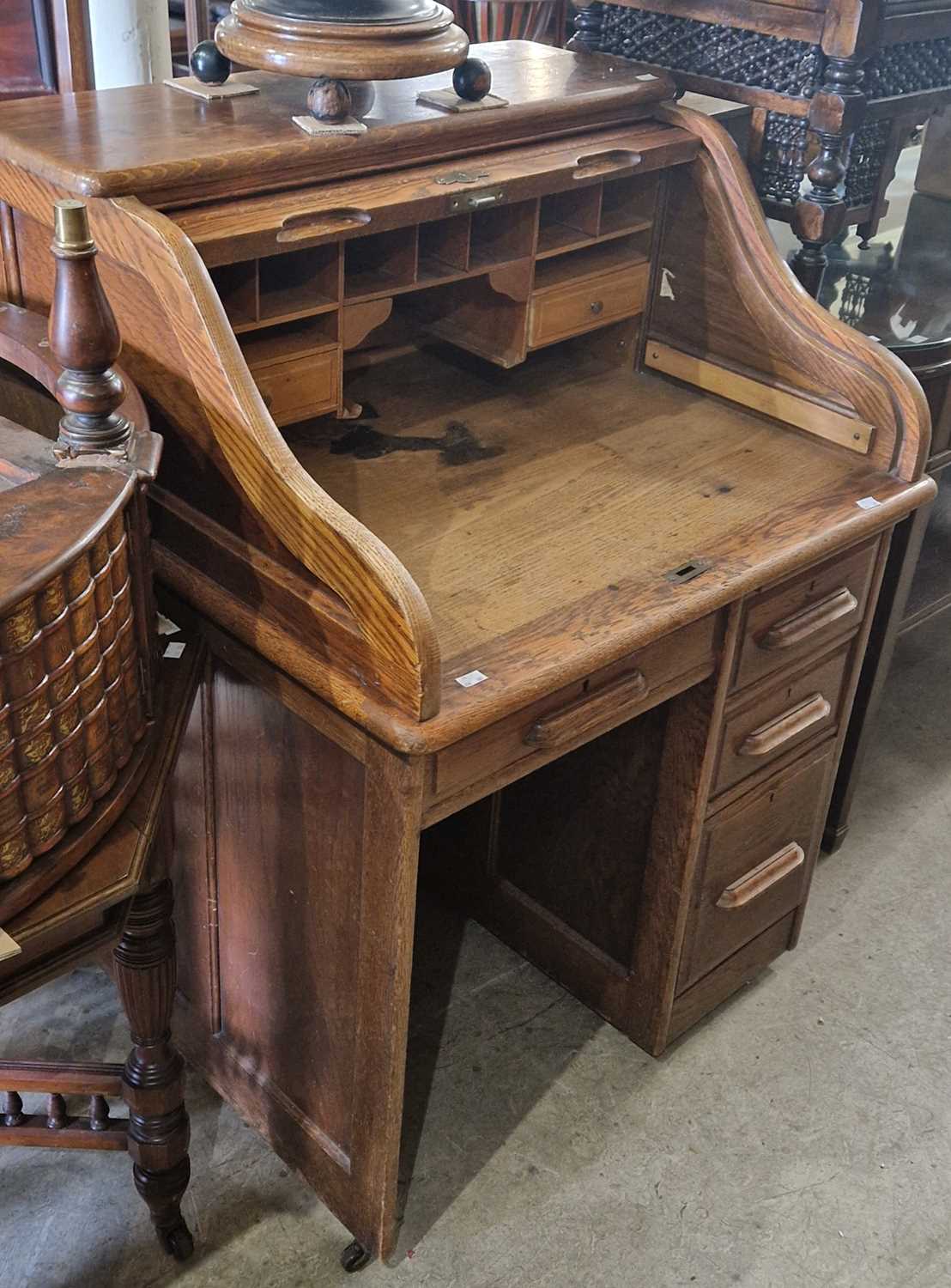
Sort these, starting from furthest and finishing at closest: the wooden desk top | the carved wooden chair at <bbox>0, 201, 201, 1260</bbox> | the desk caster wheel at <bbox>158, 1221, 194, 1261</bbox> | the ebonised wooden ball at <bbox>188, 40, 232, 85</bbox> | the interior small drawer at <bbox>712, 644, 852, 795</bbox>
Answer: the interior small drawer at <bbox>712, 644, 852, 795</bbox> → the desk caster wheel at <bbox>158, 1221, 194, 1261</bbox> → the ebonised wooden ball at <bbox>188, 40, 232, 85</bbox> → the wooden desk top → the carved wooden chair at <bbox>0, 201, 201, 1260</bbox>

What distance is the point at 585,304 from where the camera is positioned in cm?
203

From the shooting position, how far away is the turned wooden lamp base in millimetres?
1601

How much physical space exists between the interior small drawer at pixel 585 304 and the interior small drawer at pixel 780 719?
60cm

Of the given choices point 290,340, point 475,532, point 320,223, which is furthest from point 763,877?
point 320,223

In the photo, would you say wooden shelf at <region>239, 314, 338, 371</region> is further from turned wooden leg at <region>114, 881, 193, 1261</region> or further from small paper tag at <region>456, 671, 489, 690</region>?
turned wooden leg at <region>114, 881, 193, 1261</region>

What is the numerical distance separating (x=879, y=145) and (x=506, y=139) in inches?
28.8

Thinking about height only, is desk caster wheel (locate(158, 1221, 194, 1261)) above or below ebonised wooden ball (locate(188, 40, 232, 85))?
below

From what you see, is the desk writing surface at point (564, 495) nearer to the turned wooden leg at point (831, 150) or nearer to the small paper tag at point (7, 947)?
the turned wooden leg at point (831, 150)

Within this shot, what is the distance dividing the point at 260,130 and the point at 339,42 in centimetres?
13

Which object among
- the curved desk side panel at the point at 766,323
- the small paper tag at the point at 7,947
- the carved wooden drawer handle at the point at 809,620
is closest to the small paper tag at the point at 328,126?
the curved desk side panel at the point at 766,323

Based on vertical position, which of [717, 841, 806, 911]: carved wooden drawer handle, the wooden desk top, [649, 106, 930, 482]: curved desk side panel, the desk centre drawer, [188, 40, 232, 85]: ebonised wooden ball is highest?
[188, 40, 232, 85]: ebonised wooden ball

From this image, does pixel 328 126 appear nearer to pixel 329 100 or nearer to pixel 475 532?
pixel 329 100

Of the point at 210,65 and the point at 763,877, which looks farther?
the point at 763,877

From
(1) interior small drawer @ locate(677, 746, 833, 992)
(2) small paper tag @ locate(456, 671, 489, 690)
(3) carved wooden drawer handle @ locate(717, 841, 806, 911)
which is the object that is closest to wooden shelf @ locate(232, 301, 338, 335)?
(2) small paper tag @ locate(456, 671, 489, 690)
